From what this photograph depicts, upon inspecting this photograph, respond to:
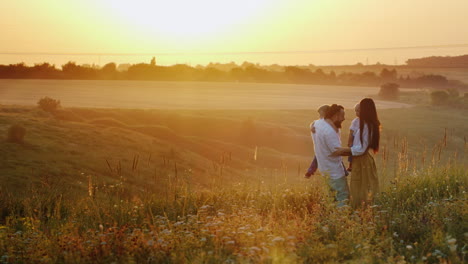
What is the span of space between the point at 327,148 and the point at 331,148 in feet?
0.34

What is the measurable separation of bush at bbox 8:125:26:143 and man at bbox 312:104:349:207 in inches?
936

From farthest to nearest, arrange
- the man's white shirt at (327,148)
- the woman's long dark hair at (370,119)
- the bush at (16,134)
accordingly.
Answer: the bush at (16,134) → the man's white shirt at (327,148) → the woman's long dark hair at (370,119)

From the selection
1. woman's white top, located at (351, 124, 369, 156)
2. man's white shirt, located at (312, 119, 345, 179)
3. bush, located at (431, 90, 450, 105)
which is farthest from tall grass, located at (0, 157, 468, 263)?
bush, located at (431, 90, 450, 105)

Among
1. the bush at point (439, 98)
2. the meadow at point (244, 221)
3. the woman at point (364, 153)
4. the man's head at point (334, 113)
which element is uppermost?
the man's head at point (334, 113)

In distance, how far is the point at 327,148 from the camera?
9.35 m

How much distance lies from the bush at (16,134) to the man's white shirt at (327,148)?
77.9 ft

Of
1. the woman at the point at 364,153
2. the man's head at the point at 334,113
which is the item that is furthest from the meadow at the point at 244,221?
the man's head at the point at 334,113

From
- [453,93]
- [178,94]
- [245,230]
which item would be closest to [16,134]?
[245,230]

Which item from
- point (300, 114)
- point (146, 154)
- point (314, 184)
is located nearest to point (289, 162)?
point (146, 154)

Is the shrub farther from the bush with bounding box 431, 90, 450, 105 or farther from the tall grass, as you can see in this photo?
the tall grass

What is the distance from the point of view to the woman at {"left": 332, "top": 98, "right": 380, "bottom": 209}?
9.03 meters

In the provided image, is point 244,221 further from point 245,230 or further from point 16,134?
point 16,134

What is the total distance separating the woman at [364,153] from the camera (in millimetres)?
9031

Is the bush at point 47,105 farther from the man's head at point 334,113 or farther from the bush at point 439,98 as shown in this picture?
the bush at point 439,98
